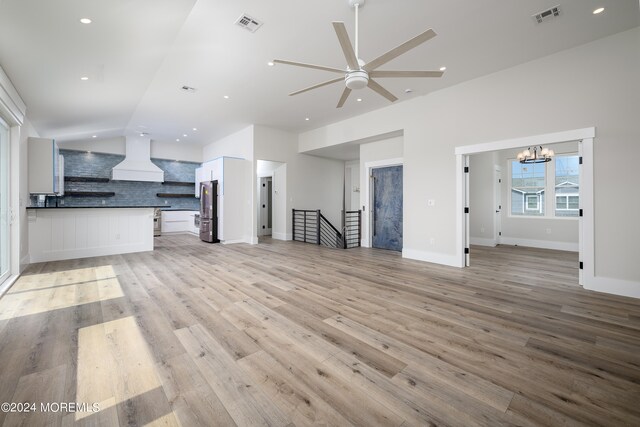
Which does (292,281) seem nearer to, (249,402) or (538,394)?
(249,402)

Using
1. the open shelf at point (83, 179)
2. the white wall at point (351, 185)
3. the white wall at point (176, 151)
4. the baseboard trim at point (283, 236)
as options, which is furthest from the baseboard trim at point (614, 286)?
the open shelf at point (83, 179)

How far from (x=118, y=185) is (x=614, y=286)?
12.2 meters

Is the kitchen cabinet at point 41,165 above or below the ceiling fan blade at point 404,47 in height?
below

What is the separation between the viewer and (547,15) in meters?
2.98

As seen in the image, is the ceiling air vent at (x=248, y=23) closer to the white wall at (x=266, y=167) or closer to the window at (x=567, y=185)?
the white wall at (x=266, y=167)

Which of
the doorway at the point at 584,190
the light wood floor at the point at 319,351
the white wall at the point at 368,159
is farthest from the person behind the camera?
the white wall at the point at 368,159

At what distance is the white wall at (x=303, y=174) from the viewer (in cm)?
769

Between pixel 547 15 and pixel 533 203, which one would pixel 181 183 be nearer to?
pixel 547 15

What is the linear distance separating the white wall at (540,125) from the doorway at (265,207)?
5024 millimetres

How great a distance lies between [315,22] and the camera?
3.12 meters

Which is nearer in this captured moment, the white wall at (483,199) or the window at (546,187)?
the window at (546,187)

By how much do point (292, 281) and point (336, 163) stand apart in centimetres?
650

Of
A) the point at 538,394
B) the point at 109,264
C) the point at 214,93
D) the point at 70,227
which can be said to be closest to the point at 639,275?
the point at 538,394

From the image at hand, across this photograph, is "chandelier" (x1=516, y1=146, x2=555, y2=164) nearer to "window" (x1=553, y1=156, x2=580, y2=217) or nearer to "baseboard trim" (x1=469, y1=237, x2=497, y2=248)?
"window" (x1=553, y1=156, x2=580, y2=217)
